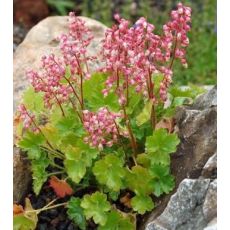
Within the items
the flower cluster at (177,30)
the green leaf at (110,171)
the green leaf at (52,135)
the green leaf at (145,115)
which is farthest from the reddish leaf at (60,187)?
the flower cluster at (177,30)

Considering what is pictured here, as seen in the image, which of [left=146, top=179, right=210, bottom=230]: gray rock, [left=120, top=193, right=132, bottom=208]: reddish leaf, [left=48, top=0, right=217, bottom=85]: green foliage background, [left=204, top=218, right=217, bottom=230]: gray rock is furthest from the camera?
[left=48, top=0, right=217, bottom=85]: green foliage background

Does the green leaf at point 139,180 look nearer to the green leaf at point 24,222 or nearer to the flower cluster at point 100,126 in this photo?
the flower cluster at point 100,126

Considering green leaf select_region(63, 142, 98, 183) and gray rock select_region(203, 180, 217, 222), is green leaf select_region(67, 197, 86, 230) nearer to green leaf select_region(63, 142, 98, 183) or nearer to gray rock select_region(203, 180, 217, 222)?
green leaf select_region(63, 142, 98, 183)

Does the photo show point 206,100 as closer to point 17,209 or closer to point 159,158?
point 159,158

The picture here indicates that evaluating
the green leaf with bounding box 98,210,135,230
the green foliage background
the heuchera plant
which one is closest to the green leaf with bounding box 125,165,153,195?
the heuchera plant
